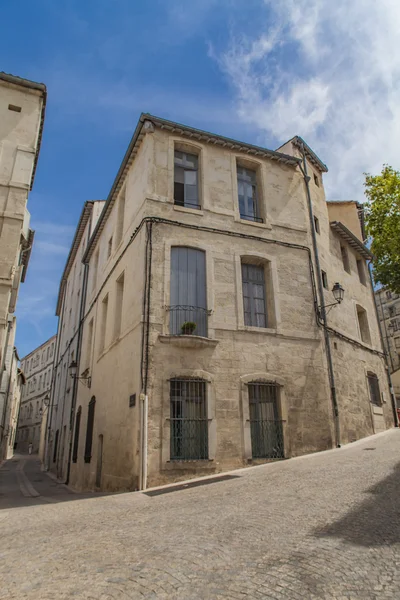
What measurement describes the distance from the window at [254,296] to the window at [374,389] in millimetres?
5593

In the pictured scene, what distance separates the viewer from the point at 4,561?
13.1 ft

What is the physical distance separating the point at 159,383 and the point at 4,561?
5.33 metres

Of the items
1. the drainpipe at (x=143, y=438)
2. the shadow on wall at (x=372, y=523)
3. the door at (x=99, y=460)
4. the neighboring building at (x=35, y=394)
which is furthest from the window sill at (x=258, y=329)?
the neighboring building at (x=35, y=394)

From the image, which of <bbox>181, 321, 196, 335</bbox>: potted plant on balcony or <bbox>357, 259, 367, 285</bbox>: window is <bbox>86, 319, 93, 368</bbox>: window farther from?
<bbox>357, 259, 367, 285</bbox>: window

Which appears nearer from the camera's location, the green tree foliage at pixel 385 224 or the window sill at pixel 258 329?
the window sill at pixel 258 329

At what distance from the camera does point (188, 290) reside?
412 inches

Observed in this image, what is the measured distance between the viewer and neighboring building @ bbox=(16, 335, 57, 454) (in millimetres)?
42031

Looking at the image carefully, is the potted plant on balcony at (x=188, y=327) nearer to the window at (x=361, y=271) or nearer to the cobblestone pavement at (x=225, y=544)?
the cobblestone pavement at (x=225, y=544)

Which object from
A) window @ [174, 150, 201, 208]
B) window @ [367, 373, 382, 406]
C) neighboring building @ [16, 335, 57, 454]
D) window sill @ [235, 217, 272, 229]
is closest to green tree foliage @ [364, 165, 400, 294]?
window @ [367, 373, 382, 406]

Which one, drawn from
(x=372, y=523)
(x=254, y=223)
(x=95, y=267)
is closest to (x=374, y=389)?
(x=254, y=223)

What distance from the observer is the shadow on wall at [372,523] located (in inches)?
145

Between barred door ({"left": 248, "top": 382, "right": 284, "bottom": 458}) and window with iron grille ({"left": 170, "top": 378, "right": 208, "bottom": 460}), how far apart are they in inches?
51.3

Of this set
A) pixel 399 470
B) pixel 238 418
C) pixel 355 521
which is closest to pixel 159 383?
pixel 238 418

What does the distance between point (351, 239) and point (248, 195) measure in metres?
5.85
